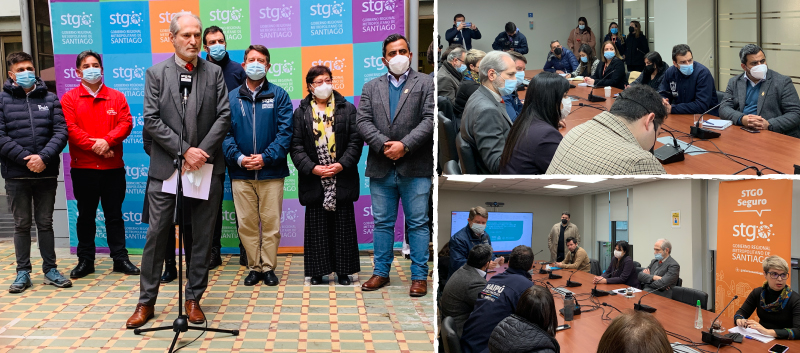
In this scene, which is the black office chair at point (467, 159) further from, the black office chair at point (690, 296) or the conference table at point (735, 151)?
the black office chair at point (690, 296)

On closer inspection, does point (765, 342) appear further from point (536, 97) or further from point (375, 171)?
point (375, 171)

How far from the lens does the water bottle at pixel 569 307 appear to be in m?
2.15

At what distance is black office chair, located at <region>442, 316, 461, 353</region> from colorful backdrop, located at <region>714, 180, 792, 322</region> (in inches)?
34.1

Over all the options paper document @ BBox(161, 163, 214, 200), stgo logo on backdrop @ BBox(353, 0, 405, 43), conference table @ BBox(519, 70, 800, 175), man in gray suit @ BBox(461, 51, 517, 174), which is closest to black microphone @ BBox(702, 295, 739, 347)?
conference table @ BBox(519, 70, 800, 175)

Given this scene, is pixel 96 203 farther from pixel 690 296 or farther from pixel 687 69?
pixel 687 69

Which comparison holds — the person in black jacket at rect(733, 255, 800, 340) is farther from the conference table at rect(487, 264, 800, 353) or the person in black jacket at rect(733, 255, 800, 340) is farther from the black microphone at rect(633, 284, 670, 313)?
the black microphone at rect(633, 284, 670, 313)

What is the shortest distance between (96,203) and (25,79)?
2.99 ft

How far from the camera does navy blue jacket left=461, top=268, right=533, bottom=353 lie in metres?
2.29

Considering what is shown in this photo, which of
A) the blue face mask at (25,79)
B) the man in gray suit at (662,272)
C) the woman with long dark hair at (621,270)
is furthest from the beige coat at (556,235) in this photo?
the blue face mask at (25,79)

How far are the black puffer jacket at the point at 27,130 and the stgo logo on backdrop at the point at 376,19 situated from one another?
210 centimetres

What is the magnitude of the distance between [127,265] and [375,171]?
189 cm

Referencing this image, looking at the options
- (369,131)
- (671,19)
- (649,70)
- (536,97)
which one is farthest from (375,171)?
(671,19)

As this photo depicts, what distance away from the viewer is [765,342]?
94.8 inches

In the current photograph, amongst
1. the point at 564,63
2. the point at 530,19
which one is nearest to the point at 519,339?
the point at 564,63
